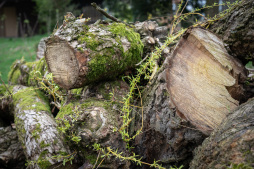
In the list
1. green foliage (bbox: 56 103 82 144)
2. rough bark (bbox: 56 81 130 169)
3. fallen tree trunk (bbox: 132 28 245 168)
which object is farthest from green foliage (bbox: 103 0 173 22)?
green foliage (bbox: 56 103 82 144)

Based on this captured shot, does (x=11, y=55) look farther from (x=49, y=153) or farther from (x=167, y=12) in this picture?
(x=49, y=153)

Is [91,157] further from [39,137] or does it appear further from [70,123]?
[39,137]

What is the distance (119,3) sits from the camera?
8.84 metres

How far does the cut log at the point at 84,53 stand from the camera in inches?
82.0

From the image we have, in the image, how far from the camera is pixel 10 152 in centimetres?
290

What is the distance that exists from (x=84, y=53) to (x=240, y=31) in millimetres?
1477

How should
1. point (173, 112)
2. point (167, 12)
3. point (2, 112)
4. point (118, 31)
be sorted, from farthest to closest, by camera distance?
point (167, 12)
point (2, 112)
point (118, 31)
point (173, 112)

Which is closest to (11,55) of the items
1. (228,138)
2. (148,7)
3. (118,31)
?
(148,7)

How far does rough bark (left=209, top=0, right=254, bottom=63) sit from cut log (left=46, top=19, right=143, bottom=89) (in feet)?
3.32

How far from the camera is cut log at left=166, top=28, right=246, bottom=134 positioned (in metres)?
1.82

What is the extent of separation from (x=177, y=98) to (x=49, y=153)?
51.7 inches

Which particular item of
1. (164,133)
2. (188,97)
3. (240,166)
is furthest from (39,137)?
(240,166)

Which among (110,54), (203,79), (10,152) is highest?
(110,54)

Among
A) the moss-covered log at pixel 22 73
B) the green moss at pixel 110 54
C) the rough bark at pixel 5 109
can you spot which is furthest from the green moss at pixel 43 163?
the moss-covered log at pixel 22 73
